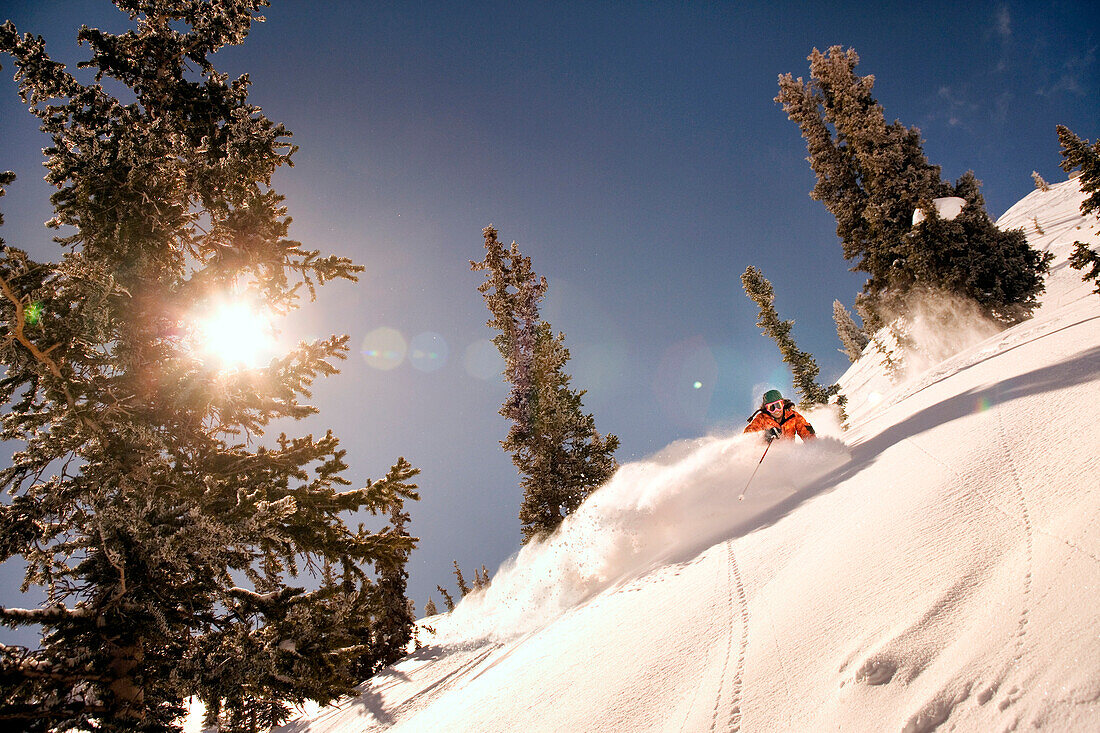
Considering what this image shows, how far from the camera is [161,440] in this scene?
626cm

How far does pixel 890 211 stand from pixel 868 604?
23955 millimetres

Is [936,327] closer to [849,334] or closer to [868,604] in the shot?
[868,604]

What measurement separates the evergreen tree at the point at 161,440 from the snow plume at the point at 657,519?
224 inches

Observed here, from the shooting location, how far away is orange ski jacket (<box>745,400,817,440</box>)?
11.3 m

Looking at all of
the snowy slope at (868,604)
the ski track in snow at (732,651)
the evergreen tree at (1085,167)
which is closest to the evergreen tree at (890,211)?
the evergreen tree at (1085,167)

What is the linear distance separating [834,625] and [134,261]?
997 cm

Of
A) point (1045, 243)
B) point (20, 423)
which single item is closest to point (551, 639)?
point (20, 423)

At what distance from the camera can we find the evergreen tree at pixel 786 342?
32.0 m

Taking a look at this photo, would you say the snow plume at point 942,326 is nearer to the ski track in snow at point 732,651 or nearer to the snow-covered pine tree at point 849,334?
the ski track in snow at point 732,651

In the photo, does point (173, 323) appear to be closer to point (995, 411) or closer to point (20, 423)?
point (20, 423)

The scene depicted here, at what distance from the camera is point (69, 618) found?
4.87 metres

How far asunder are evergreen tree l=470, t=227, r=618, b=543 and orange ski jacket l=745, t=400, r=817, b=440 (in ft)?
31.7

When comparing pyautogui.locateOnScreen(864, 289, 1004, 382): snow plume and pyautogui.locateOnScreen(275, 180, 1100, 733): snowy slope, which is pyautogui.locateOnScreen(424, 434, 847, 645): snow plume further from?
pyautogui.locateOnScreen(864, 289, 1004, 382): snow plume

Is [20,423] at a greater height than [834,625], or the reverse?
[20,423]
